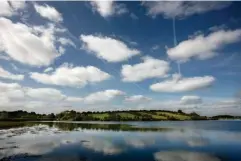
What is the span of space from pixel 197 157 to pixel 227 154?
791 centimetres

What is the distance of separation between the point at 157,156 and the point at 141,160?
5158mm

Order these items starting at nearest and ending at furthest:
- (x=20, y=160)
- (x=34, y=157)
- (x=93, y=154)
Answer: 1. (x=20, y=160)
2. (x=34, y=157)
3. (x=93, y=154)

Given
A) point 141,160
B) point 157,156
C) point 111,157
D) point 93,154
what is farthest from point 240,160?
point 93,154

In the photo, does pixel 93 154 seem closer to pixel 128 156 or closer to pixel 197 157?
pixel 128 156

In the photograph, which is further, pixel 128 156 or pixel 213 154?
pixel 213 154

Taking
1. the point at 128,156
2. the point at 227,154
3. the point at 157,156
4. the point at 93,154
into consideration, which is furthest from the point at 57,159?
the point at 227,154

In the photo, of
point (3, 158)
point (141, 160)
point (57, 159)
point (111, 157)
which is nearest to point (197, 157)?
point (141, 160)

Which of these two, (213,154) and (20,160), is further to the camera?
(213,154)

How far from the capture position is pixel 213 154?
45438mm

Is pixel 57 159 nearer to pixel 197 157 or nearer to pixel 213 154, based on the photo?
pixel 197 157

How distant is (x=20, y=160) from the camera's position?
122 feet

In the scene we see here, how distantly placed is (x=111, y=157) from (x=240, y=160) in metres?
23.5

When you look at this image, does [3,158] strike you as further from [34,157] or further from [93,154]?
[93,154]

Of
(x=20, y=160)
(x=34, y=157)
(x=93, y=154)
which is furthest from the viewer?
(x=93, y=154)
